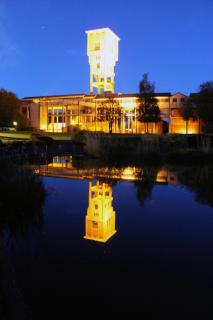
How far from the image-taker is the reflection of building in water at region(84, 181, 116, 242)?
5587 millimetres

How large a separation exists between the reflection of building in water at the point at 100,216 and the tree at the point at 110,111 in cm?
2689

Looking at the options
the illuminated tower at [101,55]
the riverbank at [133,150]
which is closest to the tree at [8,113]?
the illuminated tower at [101,55]

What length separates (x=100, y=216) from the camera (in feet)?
21.4

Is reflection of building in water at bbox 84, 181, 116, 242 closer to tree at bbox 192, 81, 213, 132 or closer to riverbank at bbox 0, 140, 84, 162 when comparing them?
riverbank at bbox 0, 140, 84, 162

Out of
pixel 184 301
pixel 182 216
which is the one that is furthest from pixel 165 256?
pixel 182 216

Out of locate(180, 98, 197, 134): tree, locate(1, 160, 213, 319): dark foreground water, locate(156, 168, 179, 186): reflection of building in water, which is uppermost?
locate(180, 98, 197, 134): tree

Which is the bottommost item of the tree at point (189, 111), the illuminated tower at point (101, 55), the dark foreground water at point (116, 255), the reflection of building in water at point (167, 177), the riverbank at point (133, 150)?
the dark foreground water at point (116, 255)

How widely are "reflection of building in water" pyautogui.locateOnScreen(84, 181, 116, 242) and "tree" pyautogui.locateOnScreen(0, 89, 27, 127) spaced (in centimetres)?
3466

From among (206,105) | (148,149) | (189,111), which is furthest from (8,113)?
(148,149)

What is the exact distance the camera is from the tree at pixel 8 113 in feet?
136

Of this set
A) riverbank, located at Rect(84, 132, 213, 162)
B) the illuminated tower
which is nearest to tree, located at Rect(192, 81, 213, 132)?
riverbank, located at Rect(84, 132, 213, 162)

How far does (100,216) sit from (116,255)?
189 cm

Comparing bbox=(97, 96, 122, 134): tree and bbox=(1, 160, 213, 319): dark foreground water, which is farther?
bbox=(97, 96, 122, 134): tree

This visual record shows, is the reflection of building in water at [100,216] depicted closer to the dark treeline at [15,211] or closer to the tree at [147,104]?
the dark treeline at [15,211]
